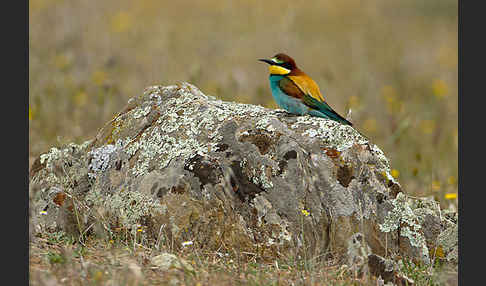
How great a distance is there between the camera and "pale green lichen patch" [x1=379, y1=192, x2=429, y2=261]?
4078 millimetres

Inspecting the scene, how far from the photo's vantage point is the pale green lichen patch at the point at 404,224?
4.08 meters

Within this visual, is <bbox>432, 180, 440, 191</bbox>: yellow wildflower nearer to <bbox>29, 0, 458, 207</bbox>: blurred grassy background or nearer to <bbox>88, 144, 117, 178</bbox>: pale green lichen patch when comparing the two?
<bbox>29, 0, 458, 207</bbox>: blurred grassy background

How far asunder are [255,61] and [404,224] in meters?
9.03

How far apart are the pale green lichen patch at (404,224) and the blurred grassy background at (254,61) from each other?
203cm

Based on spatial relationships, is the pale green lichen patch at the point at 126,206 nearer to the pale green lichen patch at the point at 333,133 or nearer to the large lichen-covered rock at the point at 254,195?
the large lichen-covered rock at the point at 254,195

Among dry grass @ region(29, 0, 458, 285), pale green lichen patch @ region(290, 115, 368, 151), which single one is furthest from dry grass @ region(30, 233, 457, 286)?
dry grass @ region(29, 0, 458, 285)

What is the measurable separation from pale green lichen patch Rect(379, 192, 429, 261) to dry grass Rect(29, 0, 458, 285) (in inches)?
76.4

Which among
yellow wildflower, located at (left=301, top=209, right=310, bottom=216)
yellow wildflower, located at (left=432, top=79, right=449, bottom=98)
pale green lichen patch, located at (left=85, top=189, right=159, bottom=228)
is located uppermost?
yellow wildflower, located at (left=432, top=79, right=449, bottom=98)

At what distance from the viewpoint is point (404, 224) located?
411cm

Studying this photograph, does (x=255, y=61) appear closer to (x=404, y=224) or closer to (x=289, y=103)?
(x=289, y=103)

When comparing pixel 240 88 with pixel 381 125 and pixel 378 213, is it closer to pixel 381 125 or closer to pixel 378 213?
pixel 381 125

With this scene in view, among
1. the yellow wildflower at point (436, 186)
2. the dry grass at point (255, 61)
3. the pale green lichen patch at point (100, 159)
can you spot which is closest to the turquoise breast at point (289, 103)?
the pale green lichen patch at point (100, 159)

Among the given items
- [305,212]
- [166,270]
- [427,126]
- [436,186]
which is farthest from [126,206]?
[427,126]

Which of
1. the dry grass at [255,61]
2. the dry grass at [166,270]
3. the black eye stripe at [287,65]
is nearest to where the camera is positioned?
the dry grass at [166,270]
